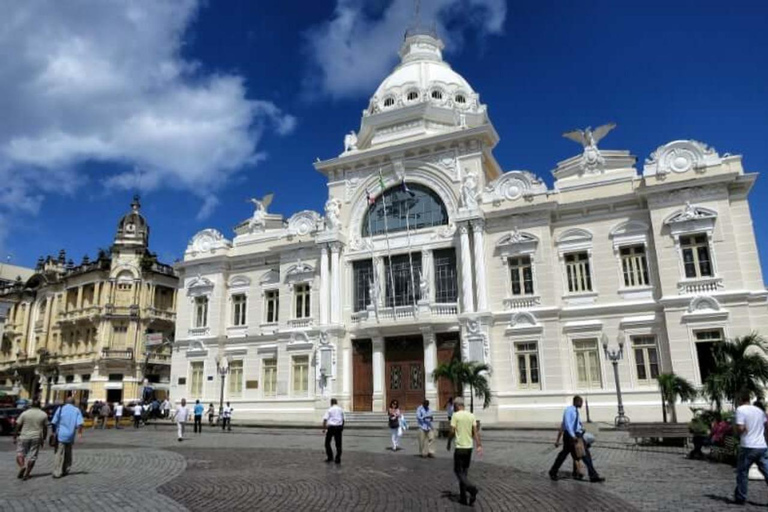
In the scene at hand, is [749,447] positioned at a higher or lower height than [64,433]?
lower

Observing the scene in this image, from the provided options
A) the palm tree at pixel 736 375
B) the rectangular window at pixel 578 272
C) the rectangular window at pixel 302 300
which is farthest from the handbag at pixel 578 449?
the rectangular window at pixel 302 300

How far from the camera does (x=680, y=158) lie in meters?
26.2

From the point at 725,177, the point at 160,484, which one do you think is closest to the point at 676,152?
the point at 725,177

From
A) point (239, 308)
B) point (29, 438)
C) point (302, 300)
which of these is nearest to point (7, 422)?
point (239, 308)

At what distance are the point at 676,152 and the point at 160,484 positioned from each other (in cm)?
2534

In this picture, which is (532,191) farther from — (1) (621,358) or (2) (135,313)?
(2) (135,313)

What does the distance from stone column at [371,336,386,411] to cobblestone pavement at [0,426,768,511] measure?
40.9 ft

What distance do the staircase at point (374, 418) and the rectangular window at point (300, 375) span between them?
4.14 metres

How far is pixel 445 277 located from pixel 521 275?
13.4 feet

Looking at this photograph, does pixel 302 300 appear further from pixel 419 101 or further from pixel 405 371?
pixel 419 101

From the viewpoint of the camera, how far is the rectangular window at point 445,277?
1177 inches

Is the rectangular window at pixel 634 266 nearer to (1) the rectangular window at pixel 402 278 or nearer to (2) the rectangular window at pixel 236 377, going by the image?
(1) the rectangular window at pixel 402 278

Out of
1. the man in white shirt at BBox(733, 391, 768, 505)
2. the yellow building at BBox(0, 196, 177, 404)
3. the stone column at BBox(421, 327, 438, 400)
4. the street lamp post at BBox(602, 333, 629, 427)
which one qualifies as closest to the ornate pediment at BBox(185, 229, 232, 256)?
the yellow building at BBox(0, 196, 177, 404)

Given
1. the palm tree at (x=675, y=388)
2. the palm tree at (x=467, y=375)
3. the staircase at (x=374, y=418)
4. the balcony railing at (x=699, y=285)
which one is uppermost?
the balcony railing at (x=699, y=285)
